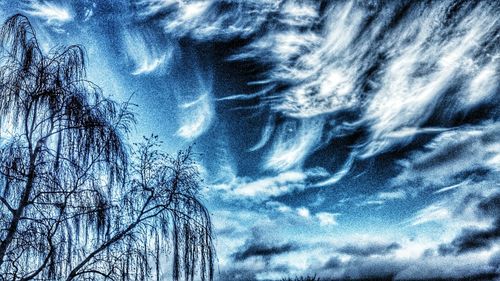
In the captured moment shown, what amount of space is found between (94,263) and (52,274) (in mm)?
612

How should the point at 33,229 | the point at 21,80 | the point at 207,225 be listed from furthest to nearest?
1. the point at 207,225
2. the point at 21,80
3. the point at 33,229

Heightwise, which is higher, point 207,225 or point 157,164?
point 157,164

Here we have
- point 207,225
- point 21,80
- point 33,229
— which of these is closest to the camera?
point 33,229

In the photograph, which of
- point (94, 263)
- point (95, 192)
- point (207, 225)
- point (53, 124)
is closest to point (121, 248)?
point (94, 263)

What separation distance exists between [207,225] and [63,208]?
2.40 m

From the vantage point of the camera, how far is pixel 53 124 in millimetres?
6871

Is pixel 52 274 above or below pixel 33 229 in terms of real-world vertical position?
below

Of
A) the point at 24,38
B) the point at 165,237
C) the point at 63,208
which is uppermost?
the point at 24,38

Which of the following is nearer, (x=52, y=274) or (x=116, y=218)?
(x=52, y=274)

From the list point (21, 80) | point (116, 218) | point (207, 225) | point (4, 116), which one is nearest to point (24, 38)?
point (21, 80)

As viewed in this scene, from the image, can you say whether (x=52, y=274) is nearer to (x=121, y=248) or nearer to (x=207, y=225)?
(x=121, y=248)

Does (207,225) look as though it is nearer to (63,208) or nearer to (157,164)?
(157,164)

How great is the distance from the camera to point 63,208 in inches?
257

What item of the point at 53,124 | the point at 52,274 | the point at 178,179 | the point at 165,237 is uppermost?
the point at 53,124
